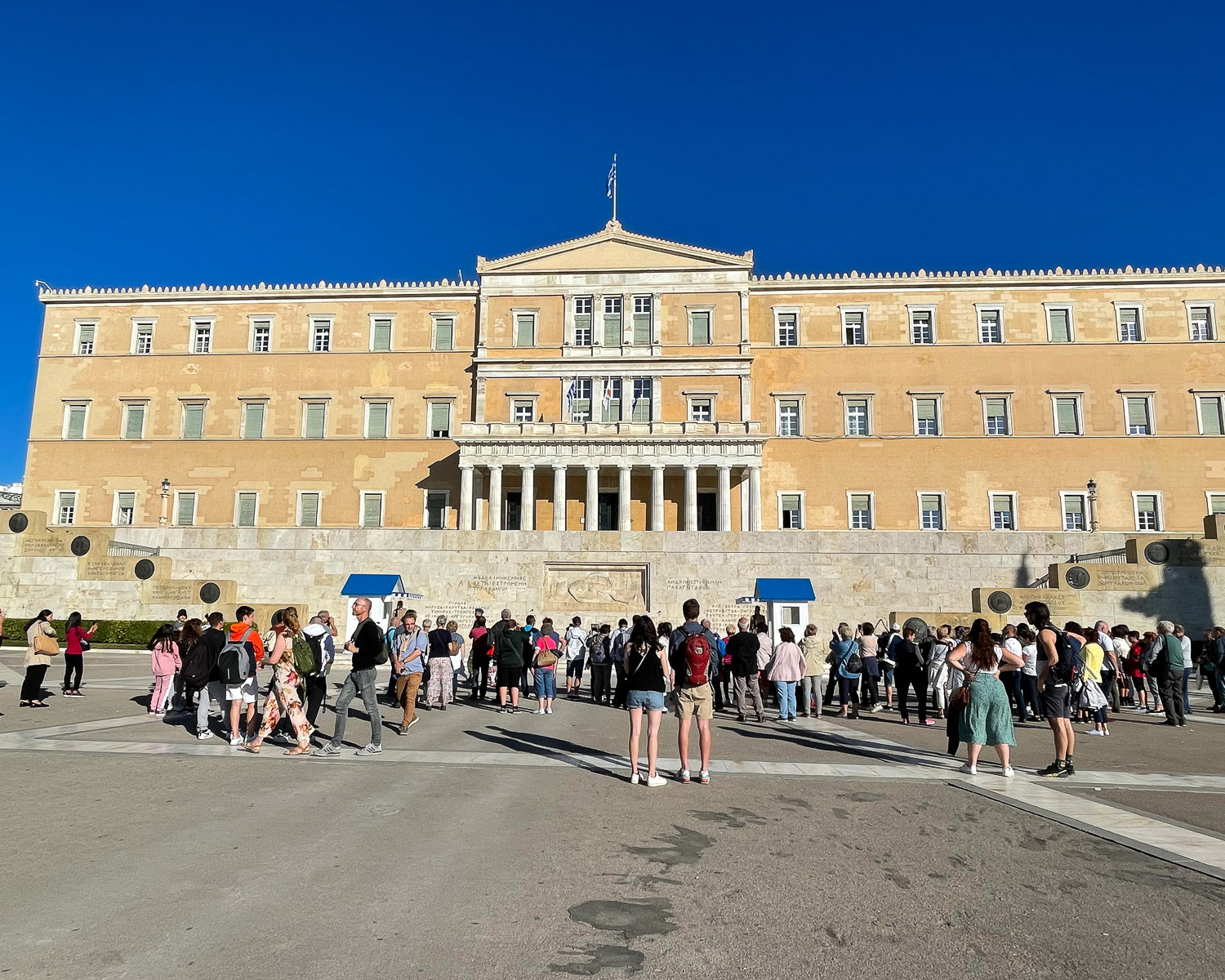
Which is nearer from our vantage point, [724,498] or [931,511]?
[724,498]

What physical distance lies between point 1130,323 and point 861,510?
17079mm

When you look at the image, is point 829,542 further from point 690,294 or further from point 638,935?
point 638,935

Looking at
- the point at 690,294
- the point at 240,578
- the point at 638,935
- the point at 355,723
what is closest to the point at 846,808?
the point at 638,935

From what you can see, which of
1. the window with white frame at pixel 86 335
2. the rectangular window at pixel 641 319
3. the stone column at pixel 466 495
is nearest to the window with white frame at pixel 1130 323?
the rectangular window at pixel 641 319

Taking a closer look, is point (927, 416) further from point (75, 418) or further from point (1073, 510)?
point (75, 418)

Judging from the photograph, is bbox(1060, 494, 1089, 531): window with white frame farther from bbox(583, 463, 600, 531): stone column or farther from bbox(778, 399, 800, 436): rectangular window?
bbox(583, 463, 600, 531): stone column

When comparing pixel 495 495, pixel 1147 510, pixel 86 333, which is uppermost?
pixel 86 333

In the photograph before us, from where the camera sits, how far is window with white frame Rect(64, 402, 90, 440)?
46.1m

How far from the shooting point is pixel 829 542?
31.0 m

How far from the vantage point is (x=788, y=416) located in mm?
44344

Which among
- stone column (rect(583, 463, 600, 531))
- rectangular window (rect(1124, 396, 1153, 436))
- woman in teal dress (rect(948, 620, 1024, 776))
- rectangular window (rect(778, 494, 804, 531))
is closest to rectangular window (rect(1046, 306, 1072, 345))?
rectangular window (rect(1124, 396, 1153, 436))

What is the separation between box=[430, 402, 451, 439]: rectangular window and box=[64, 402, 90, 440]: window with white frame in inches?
750

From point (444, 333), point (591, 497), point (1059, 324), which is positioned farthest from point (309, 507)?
point (1059, 324)

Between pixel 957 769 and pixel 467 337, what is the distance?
1566 inches
